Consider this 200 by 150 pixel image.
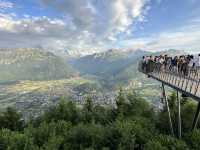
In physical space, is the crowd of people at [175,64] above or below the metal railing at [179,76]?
above

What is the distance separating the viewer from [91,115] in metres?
75.2

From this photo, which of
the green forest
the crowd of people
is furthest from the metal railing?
the green forest

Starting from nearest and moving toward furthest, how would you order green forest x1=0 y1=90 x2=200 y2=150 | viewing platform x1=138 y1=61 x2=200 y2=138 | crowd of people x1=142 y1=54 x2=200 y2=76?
viewing platform x1=138 y1=61 x2=200 y2=138
crowd of people x1=142 y1=54 x2=200 y2=76
green forest x1=0 y1=90 x2=200 y2=150

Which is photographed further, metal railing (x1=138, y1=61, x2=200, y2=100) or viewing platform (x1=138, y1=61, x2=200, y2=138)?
metal railing (x1=138, y1=61, x2=200, y2=100)

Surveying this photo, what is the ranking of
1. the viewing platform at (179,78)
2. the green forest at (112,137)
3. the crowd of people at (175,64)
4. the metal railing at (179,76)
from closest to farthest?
1. the viewing platform at (179,78)
2. the metal railing at (179,76)
3. the crowd of people at (175,64)
4. the green forest at (112,137)

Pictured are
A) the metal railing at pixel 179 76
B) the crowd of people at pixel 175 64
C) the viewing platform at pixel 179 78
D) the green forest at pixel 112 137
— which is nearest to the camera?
the viewing platform at pixel 179 78

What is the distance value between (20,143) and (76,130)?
34.0 feet

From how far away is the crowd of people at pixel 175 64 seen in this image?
100ft

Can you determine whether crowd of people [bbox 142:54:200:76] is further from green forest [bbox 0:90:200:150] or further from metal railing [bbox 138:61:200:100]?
green forest [bbox 0:90:200:150]

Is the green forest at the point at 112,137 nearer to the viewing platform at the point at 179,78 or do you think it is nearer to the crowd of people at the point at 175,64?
the viewing platform at the point at 179,78

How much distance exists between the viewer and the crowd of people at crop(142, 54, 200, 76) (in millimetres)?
30547

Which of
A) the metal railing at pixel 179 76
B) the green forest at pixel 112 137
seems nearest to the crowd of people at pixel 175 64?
the metal railing at pixel 179 76

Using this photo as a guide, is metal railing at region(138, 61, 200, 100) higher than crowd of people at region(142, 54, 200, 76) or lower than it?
lower

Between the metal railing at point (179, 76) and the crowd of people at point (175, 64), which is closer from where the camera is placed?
the metal railing at point (179, 76)
